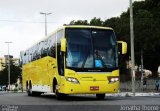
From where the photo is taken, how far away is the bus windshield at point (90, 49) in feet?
76.0

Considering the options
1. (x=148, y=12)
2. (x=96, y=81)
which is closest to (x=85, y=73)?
(x=96, y=81)

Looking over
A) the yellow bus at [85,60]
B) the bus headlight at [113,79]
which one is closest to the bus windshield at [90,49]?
the yellow bus at [85,60]

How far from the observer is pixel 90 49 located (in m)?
23.4

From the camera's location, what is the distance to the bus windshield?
23.2 meters

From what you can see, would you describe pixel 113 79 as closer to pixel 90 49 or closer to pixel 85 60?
pixel 85 60

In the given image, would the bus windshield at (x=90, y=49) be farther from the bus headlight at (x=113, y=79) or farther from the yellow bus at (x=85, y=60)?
the bus headlight at (x=113, y=79)

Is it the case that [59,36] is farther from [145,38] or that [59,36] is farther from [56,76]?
[145,38]

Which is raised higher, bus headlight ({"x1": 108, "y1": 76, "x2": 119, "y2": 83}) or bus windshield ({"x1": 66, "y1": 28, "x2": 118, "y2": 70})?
bus windshield ({"x1": 66, "y1": 28, "x2": 118, "y2": 70})

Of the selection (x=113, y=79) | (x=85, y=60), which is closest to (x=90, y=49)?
(x=85, y=60)

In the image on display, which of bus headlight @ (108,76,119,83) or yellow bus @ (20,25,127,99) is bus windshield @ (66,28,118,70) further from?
bus headlight @ (108,76,119,83)

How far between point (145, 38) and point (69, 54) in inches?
1776

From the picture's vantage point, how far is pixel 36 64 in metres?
31.2

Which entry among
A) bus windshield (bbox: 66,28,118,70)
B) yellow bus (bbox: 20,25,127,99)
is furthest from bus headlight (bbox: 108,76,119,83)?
bus windshield (bbox: 66,28,118,70)

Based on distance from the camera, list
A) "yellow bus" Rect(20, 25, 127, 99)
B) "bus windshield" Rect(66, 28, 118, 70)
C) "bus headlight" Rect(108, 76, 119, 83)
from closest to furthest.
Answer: "yellow bus" Rect(20, 25, 127, 99)
"bus windshield" Rect(66, 28, 118, 70)
"bus headlight" Rect(108, 76, 119, 83)
